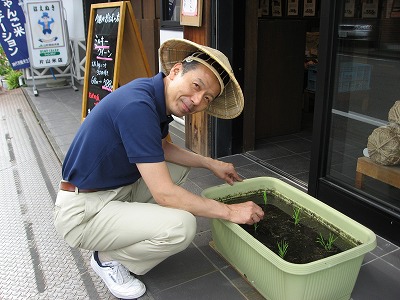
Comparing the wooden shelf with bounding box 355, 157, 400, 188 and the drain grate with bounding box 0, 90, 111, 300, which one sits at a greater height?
the wooden shelf with bounding box 355, 157, 400, 188

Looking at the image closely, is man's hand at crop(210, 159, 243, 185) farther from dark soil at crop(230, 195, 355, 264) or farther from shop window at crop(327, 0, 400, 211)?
shop window at crop(327, 0, 400, 211)

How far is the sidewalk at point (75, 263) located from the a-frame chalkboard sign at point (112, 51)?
93cm

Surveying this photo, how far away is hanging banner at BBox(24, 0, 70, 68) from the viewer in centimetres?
677

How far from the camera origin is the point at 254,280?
1.98m

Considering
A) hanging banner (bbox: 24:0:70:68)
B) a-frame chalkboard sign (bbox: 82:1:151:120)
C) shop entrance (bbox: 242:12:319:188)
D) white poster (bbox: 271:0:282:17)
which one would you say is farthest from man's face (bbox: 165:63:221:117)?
hanging banner (bbox: 24:0:70:68)

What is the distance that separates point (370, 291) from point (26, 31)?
6808 millimetres

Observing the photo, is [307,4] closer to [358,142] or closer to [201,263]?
[358,142]

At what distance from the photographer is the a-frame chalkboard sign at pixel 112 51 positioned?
3.22m

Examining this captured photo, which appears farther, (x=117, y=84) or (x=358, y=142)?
(x=117, y=84)

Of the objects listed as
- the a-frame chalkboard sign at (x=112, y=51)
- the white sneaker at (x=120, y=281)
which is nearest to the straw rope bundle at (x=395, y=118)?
the white sneaker at (x=120, y=281)

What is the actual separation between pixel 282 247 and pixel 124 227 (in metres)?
0.78

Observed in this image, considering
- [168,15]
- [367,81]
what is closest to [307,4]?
[168,15]

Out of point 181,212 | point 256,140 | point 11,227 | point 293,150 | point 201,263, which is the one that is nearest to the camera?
point 181,212

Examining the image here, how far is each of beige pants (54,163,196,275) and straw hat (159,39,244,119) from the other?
585 millimetres
